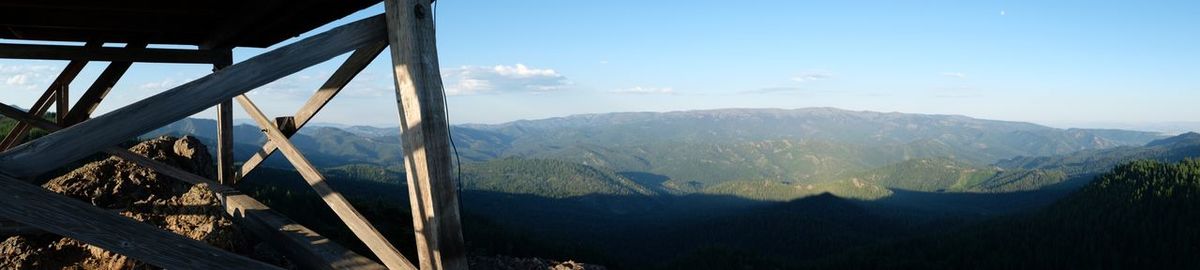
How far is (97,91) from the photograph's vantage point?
23.3 ft

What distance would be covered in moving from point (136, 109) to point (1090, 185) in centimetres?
17925

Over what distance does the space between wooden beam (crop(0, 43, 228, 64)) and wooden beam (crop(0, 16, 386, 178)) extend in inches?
163

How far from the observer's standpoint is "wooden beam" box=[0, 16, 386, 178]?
2.24 meters

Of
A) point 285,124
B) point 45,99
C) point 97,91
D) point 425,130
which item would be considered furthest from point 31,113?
point 425,130

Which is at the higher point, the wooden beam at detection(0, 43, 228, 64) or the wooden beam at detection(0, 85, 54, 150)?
the wooden beam at detection(0, 43, 228, 64)

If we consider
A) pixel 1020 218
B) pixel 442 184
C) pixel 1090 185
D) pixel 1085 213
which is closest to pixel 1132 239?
pixel 1085 213

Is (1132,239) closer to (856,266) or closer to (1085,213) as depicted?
(1085,213)

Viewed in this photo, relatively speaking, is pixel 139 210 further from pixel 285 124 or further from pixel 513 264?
pixel 513 264

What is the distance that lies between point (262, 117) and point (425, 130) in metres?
3.07

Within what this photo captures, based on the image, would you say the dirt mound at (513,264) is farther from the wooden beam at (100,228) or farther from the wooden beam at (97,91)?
the wooden beam at (100,228)

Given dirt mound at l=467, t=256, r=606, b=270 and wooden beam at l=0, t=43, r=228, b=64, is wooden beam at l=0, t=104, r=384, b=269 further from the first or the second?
dirt mound at l=467, t=256, r=606, b=270

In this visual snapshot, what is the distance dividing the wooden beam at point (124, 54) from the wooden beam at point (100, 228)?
4382 mm

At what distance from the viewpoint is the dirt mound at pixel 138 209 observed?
514 centimetres

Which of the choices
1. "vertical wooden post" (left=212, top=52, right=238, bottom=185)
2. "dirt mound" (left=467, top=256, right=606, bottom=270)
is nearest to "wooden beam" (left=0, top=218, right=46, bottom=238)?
"vertical wooden post" (left=212, top=52, right=238, bottom=185)
